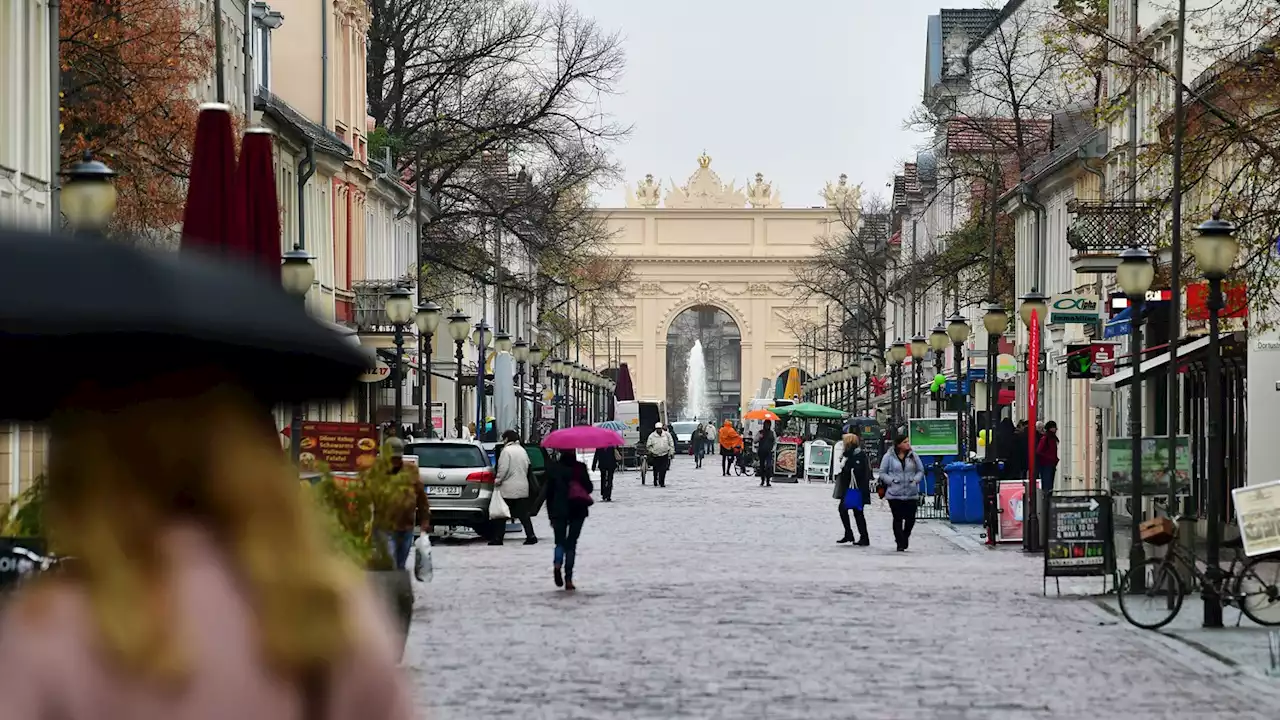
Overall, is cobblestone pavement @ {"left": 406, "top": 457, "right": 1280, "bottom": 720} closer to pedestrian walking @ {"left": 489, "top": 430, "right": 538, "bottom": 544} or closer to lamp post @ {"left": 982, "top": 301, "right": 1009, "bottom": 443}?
pedestrian walking @ {"left": 489, "top": 430, "right": 538, "bottom": 544}

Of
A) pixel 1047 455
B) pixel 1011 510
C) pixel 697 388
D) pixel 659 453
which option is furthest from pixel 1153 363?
pixel 697 388

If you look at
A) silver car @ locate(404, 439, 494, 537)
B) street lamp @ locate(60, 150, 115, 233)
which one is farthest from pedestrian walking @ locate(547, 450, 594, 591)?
silver car @ locate(404, 439, 494, 537)

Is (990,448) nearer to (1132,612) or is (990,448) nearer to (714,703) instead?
(1132,612)

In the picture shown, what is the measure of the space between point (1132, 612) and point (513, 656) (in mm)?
5416

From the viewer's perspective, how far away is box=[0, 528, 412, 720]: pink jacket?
8.89 ft

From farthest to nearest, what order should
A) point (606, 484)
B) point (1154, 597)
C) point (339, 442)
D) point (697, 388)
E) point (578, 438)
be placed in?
point (697, 388) < point (606, 484) < point (339, 442) < point (578, 438) < point (1154, 597)

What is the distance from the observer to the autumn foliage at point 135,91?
28.9 meters

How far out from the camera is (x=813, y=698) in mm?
14078

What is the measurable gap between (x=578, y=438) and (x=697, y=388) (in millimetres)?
157895

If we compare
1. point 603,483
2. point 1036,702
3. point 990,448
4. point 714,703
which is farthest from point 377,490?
point 603,483

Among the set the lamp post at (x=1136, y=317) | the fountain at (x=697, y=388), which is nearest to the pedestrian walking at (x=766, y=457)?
the lamp post at (x=1136, y=317)

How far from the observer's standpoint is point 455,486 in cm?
3369

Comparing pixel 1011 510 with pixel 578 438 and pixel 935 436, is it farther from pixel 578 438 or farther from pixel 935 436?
pixel 935 436

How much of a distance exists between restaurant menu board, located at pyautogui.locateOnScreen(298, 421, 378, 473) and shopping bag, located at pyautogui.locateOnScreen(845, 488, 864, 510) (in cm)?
741
